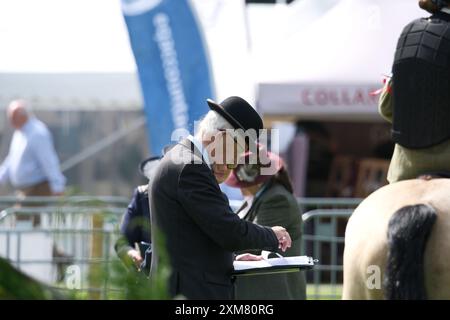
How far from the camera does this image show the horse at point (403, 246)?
379cm

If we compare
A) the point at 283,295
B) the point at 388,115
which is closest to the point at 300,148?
the point at 283,295

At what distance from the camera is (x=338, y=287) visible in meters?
10.0

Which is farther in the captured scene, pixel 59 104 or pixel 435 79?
pixel 59 104

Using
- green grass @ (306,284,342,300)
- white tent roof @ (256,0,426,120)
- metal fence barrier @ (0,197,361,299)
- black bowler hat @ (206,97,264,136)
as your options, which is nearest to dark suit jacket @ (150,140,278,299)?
black bowler hat @ (206,97,264,136)

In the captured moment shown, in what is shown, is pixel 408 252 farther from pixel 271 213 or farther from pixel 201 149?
pixel 271 213

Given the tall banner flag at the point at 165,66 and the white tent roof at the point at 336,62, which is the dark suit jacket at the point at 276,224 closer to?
the tall banner flag at the point at 165,66

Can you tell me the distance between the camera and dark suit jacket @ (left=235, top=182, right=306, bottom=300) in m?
5.53

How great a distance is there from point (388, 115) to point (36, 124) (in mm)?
8501

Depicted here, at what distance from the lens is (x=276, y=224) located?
18.6ft

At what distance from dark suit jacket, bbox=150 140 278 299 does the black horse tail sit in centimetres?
54

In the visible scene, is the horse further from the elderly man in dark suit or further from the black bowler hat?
the black bowler hat

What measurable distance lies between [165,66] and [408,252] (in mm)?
6449

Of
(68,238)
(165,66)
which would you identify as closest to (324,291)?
(68,238)

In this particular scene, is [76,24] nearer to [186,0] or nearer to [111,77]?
[111,77]
